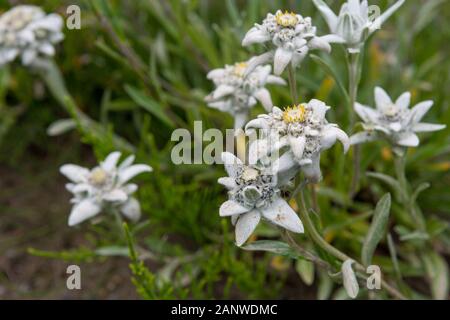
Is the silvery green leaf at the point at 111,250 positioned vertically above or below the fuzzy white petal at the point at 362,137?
below

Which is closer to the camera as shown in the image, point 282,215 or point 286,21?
point 282,215

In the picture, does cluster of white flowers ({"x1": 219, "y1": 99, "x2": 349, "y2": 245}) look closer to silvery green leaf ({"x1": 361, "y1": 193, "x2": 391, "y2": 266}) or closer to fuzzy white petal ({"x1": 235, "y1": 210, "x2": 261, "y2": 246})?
fuzzy white petal ({"x1": 235, "y1": 210, "x2": 261, "y2": 246})

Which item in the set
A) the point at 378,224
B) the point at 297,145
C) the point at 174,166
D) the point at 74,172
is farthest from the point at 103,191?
the point at 378,224

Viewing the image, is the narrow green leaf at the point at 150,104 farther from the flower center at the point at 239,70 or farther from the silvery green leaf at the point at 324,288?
the silvery green leaf at the point at 324,288

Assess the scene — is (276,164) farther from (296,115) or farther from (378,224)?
(378,224)

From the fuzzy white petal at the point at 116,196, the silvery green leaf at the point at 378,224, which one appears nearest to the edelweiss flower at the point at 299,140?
the silvery green leaf at the point at 378,224

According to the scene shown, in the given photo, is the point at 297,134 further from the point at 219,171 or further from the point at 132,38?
the point at 132,38
